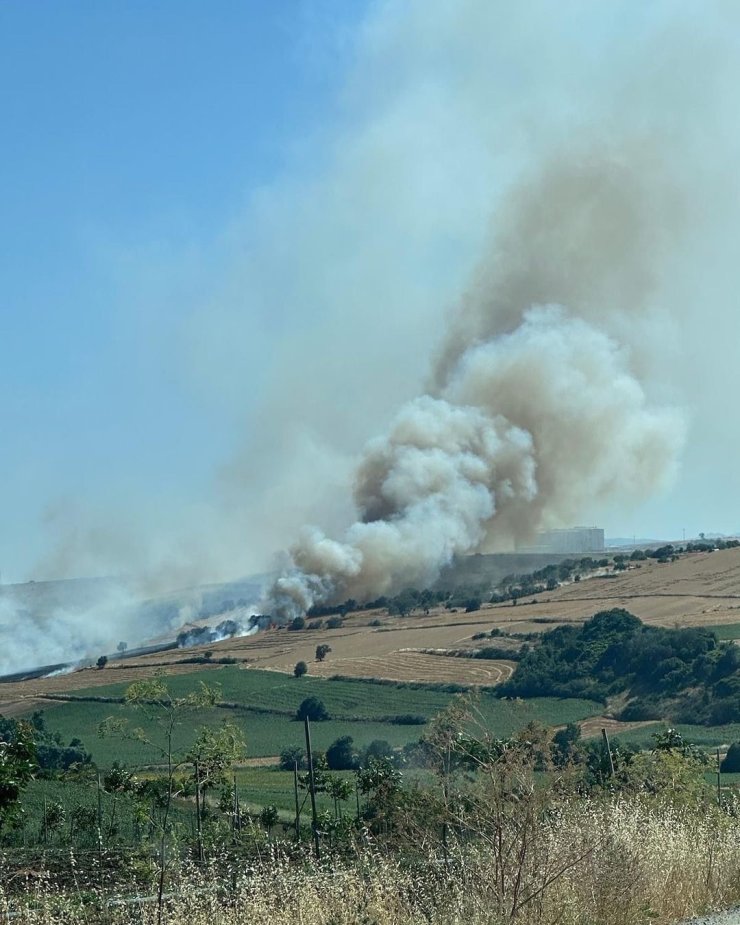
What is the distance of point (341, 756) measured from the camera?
4316cm

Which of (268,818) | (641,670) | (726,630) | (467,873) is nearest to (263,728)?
(641,670)

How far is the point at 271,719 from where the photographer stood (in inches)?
2200

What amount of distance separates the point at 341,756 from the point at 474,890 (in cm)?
3404

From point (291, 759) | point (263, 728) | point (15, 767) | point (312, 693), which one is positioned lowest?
point (291, 759)

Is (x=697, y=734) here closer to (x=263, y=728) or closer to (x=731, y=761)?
(x=731, y=761)

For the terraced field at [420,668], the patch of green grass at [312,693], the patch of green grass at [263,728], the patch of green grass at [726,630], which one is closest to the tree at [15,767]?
the patch of green grass at [263,728]

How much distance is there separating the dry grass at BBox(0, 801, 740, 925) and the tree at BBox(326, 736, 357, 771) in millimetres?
31374

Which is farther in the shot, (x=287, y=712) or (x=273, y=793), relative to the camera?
(x=287, y=712)

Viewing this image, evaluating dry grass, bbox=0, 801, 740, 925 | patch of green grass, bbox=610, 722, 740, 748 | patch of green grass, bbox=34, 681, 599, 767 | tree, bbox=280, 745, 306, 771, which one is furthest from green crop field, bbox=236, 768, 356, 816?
dry grass, bbox=0, 801, 740, 925

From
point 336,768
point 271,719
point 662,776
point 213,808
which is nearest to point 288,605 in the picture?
point 271,719

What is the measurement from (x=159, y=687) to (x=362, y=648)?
62488mm

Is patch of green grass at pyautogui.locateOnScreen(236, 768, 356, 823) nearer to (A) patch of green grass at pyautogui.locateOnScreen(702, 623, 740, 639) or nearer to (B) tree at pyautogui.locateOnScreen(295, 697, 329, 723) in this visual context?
(B) tree at pyautogui.locateOnScreen(295, 697, 329, 723)

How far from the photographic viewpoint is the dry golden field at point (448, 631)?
66625 millimetres

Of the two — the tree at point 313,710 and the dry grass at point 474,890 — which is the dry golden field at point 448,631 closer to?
the tree at point 313,710
